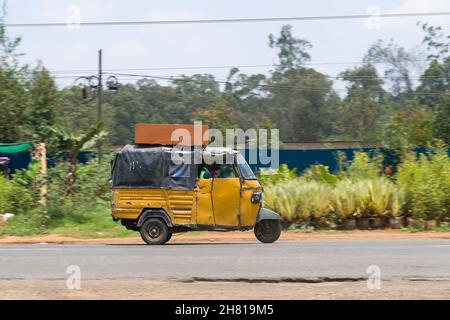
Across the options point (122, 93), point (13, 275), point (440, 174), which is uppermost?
point (122, 93)

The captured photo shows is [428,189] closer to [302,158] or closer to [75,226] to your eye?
[302,158]

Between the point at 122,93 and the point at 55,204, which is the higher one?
the point at 122,93

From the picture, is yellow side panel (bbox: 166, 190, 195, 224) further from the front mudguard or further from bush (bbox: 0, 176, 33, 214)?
bush (bbox: 0, 176, 33, 214)

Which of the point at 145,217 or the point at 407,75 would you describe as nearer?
the point at 145,217

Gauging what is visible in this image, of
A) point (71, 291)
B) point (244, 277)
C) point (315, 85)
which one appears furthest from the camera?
point (315, 85)

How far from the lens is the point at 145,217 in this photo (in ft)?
55.4

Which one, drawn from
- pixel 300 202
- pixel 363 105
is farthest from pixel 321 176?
pixel 363 105

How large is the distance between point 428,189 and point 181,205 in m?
8.89

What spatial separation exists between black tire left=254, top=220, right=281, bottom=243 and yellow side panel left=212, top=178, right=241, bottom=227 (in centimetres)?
83

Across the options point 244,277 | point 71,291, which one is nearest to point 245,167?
point 244,277
